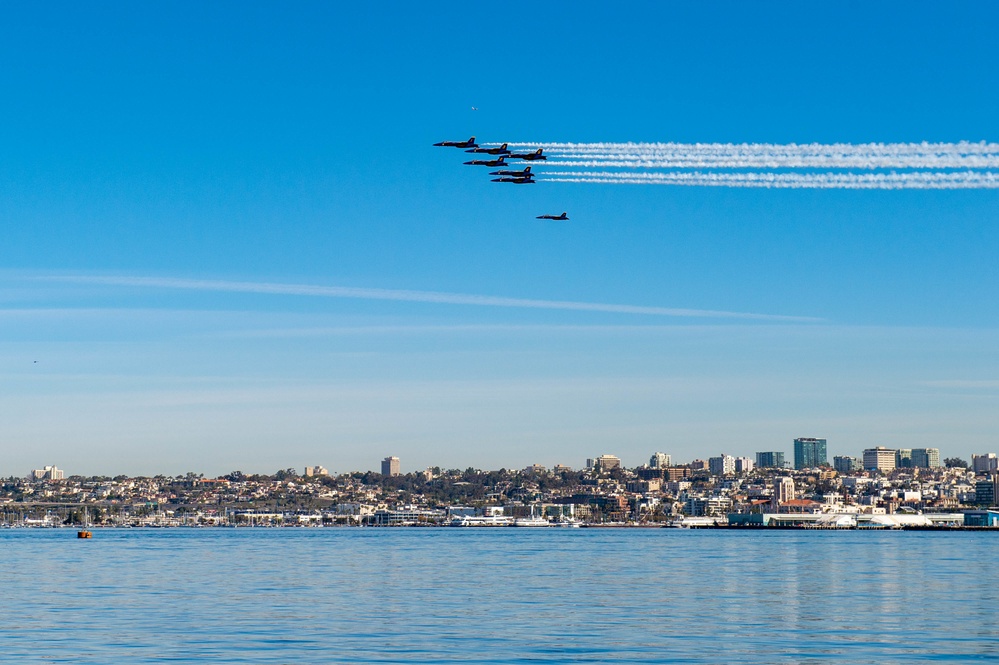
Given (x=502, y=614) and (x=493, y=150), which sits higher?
(x=493, y=150)

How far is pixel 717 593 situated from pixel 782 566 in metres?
32.5

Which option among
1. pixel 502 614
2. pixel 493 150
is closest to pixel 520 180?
pixel 493 150

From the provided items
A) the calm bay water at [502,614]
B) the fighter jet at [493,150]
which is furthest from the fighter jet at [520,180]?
the calm bay water at [502,614]

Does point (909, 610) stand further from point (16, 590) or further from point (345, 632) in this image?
point (16, 590)

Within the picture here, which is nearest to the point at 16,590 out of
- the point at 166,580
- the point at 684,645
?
the point at 166,580

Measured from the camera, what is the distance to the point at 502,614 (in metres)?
55.0

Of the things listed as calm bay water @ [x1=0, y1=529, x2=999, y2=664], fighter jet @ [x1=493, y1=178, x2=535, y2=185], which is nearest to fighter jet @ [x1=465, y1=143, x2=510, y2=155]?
fighter jet @ [x1=493, y1=178, x2=535, y2=185]

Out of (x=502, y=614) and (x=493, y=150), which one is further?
(x=493, y=150)

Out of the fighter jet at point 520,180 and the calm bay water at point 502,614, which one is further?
the fighter jet at point 520,180

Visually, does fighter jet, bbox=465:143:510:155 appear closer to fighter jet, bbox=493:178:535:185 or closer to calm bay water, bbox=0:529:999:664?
fighter jet, bbox=493:178:535:185

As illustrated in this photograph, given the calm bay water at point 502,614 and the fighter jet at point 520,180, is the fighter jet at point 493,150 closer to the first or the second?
the fighter jet at point 520,180

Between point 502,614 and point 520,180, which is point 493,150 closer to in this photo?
point 520,180

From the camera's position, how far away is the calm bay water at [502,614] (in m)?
43.2

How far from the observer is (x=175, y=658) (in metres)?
41.9
